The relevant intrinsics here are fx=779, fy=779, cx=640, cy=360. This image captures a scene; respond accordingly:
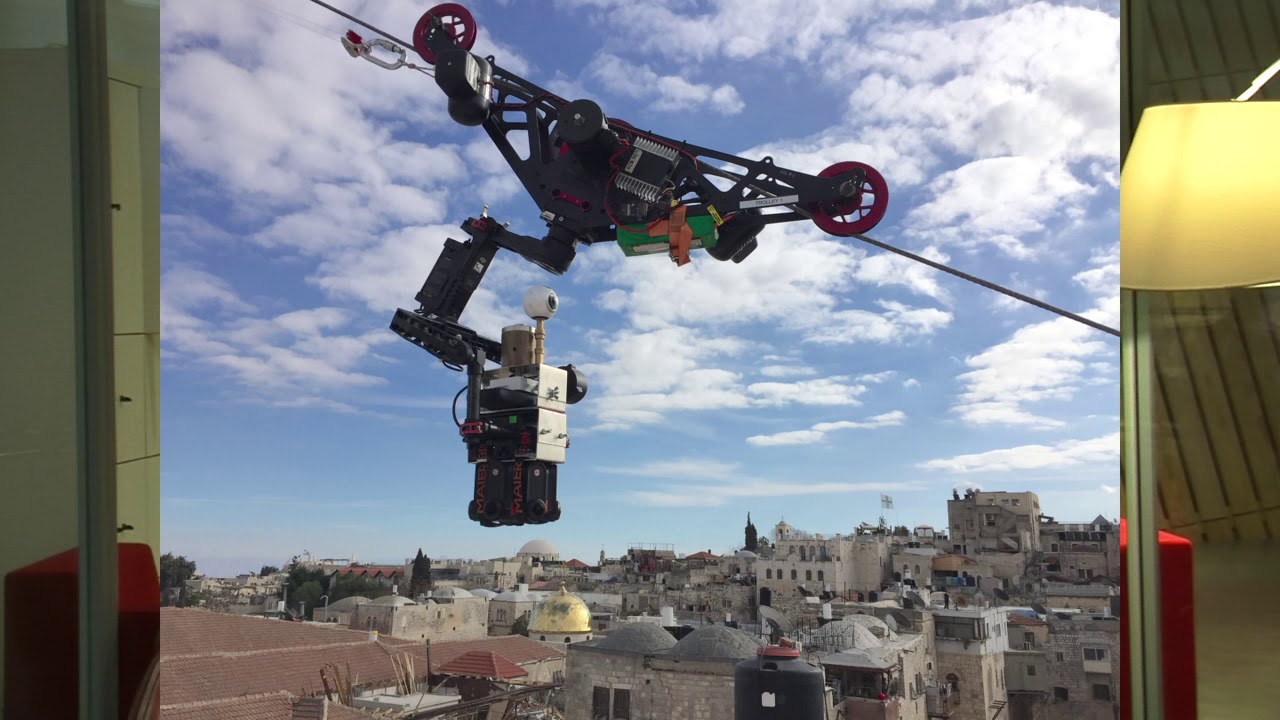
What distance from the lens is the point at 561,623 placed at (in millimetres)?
12562

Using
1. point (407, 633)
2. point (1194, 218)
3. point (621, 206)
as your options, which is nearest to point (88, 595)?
point (1194, 218)

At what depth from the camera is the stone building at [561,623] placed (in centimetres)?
1248

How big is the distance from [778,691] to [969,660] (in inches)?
462

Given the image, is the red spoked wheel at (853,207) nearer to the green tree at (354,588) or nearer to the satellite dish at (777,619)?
the satellite dish at (777,619)

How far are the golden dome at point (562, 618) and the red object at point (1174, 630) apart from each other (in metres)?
12.2

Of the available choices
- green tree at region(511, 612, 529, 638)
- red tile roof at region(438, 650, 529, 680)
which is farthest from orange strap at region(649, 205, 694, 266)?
green tree at region(511, 612, 529, 638)

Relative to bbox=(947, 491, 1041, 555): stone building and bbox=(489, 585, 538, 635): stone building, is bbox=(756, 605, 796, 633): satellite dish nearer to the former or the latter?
bbox=(489, 585, 538, 635): stone building

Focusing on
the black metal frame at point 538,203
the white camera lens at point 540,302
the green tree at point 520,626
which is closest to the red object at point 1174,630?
the black metal frame at point 538,203

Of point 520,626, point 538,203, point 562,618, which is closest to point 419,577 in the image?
point 520,626

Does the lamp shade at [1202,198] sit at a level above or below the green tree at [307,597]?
above

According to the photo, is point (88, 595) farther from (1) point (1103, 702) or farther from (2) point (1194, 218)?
(1) point (1103, 702)

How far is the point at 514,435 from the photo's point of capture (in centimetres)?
378

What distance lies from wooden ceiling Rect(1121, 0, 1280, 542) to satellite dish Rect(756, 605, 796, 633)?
1617cm

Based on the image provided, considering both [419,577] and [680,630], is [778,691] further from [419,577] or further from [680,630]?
[419,577]
